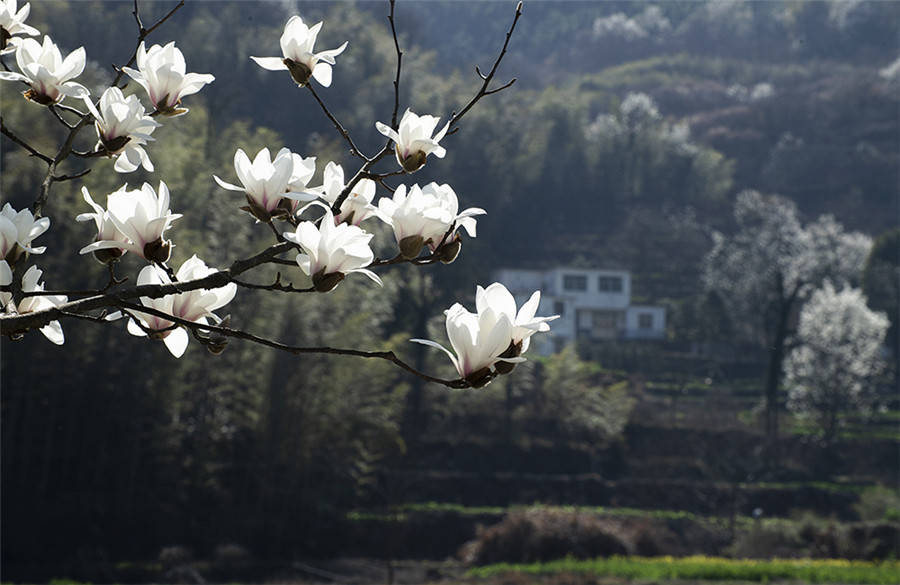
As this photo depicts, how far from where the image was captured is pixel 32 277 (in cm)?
112

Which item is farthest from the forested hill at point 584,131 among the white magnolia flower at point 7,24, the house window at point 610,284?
the white magnolia flower at point 7,24

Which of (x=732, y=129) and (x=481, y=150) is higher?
(x=732, y=129)

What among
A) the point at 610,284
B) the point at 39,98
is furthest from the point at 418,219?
the point at 610,284

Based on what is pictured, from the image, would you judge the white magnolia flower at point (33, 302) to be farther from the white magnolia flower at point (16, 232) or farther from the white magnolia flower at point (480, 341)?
the white magnolia flower at point (480, 341)

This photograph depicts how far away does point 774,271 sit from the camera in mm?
24922

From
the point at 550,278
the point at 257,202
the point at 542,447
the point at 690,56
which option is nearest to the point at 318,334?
the point at 542,447

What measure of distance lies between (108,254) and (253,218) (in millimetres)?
163

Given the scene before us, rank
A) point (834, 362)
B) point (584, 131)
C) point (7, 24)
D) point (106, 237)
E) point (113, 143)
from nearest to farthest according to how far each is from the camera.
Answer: point (106, 237), point (113, 143), point (7, 24), point (834, 362), point (584, 131)

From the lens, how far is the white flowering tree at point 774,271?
939 inches

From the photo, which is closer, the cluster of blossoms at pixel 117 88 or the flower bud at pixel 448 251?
the flower bud at pixel 448 251

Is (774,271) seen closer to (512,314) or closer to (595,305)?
(595,305)

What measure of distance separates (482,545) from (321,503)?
280 cm

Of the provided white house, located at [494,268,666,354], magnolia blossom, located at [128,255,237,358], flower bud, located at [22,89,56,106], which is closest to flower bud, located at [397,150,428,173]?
magnolia blossom, located at [128,255,237,358]

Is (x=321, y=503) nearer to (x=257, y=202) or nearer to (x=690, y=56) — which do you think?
(x=257, y=202)
